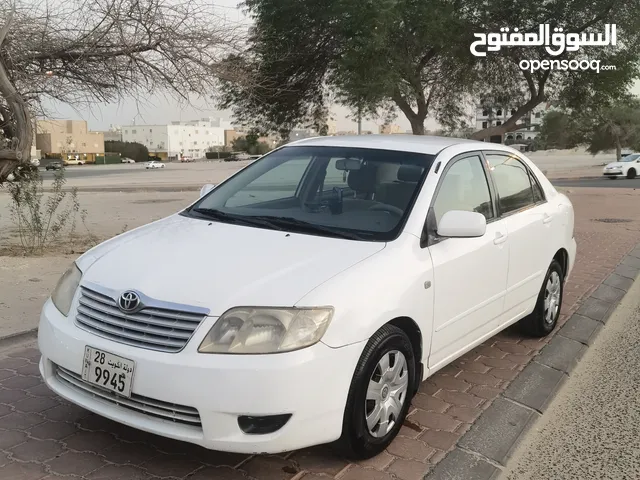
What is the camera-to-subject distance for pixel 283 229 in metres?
3.78

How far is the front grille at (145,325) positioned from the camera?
291 cm

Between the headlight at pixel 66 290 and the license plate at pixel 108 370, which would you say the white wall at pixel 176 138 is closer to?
the headlight at pixel 66 290

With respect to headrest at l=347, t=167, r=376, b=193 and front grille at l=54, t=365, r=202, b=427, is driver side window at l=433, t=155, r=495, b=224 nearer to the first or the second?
headrest at l=347, t=167, r=376, b=193

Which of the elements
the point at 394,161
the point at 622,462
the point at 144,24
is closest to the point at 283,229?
the point at 394,161

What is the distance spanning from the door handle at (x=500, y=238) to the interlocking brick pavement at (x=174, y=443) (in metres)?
0.99

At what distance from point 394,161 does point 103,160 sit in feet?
355

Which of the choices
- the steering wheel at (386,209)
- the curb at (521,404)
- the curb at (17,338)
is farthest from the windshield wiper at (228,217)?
the curb at (17,338)

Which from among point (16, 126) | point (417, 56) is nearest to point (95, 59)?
point (16, 126)

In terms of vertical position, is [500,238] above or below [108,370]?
above

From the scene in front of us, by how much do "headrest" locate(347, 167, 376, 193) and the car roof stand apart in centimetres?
24

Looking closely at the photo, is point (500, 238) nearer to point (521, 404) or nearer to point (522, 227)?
point (522, 227)

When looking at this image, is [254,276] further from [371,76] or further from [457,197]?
[371,76]

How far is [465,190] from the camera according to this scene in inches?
170

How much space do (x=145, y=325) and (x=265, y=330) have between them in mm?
560
